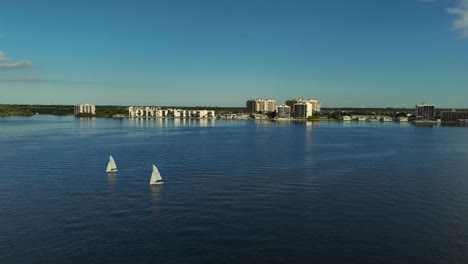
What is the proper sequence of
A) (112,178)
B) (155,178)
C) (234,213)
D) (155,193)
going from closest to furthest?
(234,213) < (155,193) < (155,178) < (112,178)

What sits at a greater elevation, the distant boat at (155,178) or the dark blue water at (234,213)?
the distant boat at (155,178)

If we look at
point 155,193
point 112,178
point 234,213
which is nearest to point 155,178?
point 155,193

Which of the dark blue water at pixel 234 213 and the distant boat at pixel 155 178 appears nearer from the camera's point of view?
the dark blue water at pixel 234 213

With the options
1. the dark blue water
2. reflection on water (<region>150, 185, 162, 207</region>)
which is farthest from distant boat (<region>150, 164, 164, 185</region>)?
the dark blue water

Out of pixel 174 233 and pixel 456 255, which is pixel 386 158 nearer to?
pixel 456 255

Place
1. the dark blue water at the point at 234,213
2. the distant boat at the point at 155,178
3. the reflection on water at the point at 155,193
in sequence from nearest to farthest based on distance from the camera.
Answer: the dark blue water at the point at 234,213, the reflection on water at the point at 155,193, the distant boat at the point at 155,178

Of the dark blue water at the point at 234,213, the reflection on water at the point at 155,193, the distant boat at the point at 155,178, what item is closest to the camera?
the dark blue water at the point at 234,213

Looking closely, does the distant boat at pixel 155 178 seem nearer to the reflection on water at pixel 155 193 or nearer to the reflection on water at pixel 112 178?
the reflection on water at pixel 155 193

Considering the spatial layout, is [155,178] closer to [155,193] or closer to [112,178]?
[155,193]

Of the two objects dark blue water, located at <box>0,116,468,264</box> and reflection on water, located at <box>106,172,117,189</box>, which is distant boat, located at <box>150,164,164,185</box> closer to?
dark blue water, located at <box>0,116,468,264</box>

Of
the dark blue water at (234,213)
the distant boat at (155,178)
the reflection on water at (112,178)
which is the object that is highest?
the distant boat at (155,178)

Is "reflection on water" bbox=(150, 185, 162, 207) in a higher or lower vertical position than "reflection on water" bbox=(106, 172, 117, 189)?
lower

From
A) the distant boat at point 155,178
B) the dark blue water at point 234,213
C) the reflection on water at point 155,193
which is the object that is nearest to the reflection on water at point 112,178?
the dark blue water at point 234,213

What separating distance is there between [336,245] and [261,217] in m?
7.89
